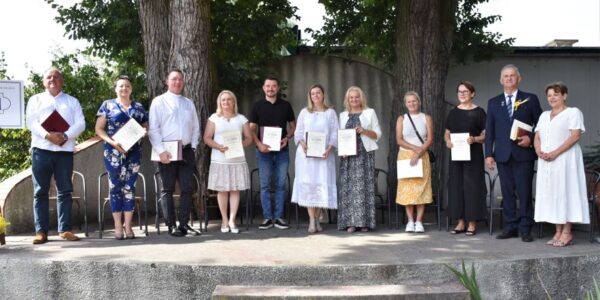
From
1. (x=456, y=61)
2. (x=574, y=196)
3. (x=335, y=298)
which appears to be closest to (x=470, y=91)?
(x=574, y=196)

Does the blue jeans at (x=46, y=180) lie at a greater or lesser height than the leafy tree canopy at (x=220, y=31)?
lesser

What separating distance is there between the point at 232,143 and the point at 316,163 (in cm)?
112

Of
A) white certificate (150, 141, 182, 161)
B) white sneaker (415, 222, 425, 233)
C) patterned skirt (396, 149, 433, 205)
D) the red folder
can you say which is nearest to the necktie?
patterned skirt (396, 149, 433, 205)

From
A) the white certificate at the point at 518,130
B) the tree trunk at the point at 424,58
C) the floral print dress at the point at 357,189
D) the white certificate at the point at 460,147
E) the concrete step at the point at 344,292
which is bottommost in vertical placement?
the concrete step at the point at 344,292

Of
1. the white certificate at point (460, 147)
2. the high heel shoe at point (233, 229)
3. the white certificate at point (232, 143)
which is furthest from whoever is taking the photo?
the high heel shoe at point (233, 229)

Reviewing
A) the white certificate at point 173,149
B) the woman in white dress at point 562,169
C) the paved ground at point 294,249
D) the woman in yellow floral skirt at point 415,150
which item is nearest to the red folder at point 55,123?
the white certificate at point 173,149

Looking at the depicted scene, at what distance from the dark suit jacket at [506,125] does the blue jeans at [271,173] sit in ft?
8.47

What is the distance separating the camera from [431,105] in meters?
9.38

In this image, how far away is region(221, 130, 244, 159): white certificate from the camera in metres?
7.54

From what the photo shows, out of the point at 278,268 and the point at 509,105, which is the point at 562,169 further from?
the point at 278,268

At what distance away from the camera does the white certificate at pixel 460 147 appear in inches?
289

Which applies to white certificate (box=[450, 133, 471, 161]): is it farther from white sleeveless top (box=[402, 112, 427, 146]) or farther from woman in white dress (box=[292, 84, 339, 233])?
woman in white dress (box=[292, 84, 339, 233])

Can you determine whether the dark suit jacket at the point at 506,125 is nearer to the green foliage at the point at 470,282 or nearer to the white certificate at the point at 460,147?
the white certificate at the point at 460,147

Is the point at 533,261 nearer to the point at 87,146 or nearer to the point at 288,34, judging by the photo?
the point at 87,146
